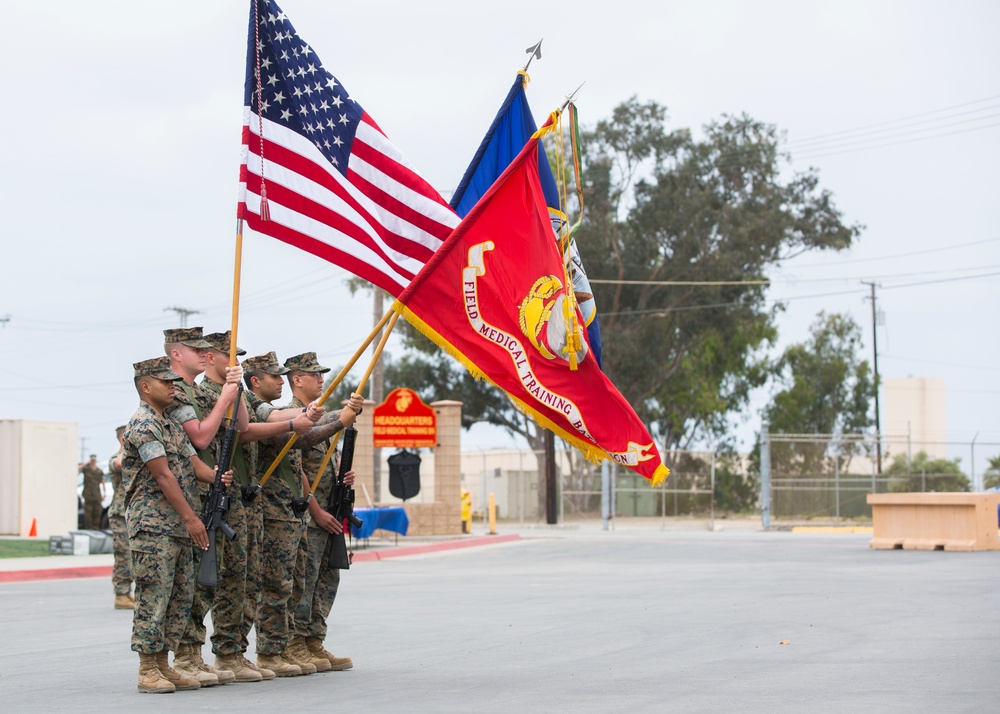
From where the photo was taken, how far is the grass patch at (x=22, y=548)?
76.4 feet

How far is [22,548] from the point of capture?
80.8ft

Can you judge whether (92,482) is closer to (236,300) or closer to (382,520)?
(382,520)

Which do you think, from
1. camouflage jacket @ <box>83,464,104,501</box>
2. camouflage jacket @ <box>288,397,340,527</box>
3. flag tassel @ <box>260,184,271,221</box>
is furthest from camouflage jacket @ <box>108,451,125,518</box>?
camouflage jacket @ <box>83,464,104,501</box>

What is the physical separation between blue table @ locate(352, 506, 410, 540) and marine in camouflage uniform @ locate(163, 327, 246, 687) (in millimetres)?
17014

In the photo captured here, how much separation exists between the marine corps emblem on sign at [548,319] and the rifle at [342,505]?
1.40 metres

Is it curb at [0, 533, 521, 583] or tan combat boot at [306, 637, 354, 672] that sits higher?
tan combat boot at [306, 637, 354, 672]

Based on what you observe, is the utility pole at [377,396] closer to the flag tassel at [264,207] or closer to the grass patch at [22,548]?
the grass patch at [22,548]

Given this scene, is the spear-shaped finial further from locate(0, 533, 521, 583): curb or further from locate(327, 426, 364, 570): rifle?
locate(0, 533, 521, 583): curb

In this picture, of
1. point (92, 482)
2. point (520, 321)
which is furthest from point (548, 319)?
point (92, 482)

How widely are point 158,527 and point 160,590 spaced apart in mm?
375

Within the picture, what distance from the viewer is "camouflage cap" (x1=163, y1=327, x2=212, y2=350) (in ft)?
27.7

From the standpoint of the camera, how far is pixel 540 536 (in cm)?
3325

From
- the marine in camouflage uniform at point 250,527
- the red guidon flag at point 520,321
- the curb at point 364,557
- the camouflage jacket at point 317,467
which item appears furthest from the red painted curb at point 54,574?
the red guidon flag at point 520,321

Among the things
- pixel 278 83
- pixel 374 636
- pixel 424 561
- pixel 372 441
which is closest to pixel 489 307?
pixel 278 83
